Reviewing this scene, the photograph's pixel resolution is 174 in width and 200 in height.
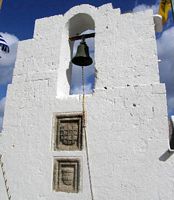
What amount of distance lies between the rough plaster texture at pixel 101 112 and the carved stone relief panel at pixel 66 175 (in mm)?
71

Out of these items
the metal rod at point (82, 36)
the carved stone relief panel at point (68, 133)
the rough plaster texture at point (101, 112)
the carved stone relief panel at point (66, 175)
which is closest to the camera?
the rough plaster texture at point (101, 112)

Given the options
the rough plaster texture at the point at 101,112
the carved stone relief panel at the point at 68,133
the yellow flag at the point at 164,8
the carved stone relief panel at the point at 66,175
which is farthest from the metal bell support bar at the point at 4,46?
the yellow flag at the point at 164,8

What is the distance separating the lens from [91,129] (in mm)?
3527

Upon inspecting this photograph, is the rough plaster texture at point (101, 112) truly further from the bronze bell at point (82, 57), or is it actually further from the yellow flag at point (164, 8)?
the yellow flag at point (164, 8)

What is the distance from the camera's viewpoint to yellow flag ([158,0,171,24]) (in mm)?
4398

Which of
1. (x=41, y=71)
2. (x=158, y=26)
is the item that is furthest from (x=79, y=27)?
(x=158, y=26)

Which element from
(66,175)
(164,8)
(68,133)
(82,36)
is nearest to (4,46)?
(82,36)

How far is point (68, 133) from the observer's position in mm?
3676

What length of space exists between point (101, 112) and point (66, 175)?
1.02m

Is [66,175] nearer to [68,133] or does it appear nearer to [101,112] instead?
[68,133]

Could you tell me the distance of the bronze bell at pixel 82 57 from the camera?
412 centimetres

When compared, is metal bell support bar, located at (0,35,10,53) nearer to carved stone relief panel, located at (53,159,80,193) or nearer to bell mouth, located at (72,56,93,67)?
bell mouth, located at (72,56,93,67)

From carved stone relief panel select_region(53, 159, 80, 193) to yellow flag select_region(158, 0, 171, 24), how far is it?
9.55ft

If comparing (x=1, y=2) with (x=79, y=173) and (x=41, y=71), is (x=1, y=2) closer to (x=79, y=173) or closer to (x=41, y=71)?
(x=41, y=71)
